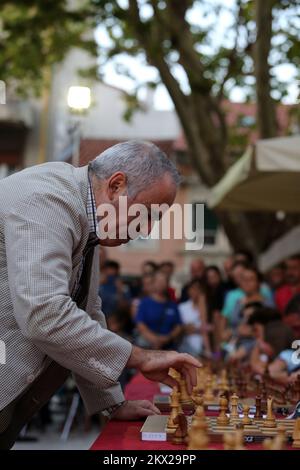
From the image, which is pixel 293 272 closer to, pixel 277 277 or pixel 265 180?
pixel 277 277

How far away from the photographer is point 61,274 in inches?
96.7

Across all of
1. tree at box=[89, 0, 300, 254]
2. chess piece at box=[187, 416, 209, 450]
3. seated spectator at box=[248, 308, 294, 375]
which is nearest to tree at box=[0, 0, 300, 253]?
tree at box=[89, 0, 300, 254]

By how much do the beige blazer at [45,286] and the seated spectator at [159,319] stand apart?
21.7ft

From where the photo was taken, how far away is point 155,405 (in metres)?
3.18

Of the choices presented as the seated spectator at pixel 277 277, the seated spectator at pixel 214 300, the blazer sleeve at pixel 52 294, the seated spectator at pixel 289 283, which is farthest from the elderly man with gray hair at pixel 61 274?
the seated spectator at pixel 277 277

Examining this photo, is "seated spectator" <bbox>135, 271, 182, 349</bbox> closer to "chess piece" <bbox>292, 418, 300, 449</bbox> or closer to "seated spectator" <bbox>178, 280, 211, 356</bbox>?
"seated spectator" <bbox>178, 280, 211, 356</bbox>

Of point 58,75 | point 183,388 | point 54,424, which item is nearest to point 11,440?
point 183,388

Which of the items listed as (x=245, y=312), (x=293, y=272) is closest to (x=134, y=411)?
(x=245, y=312)

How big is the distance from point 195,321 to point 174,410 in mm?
7250

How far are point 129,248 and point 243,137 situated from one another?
1734 centimetres

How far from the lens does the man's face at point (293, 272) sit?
352 inches

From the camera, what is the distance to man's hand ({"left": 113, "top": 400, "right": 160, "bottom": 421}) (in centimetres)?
297

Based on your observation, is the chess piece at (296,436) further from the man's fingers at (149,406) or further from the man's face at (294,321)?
the man's face at (294,321)

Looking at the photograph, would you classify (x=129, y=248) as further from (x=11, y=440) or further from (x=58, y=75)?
(x=11, y=440)
